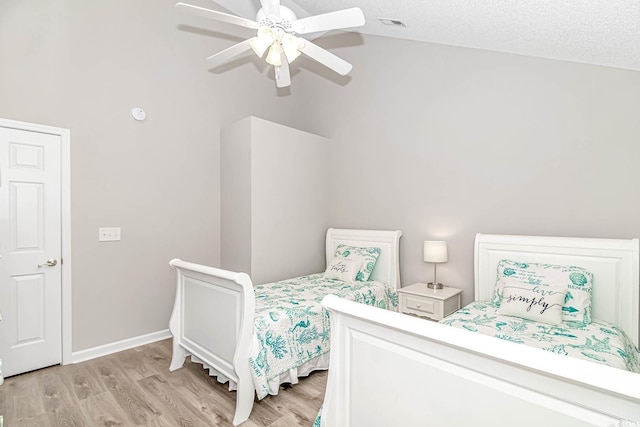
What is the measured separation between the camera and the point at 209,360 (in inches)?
94.7

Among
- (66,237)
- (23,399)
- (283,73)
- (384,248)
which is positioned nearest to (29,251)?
(66,237)

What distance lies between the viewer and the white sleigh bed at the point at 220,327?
2059 mm

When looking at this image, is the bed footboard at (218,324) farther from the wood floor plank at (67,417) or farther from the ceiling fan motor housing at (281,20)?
the ceiling fan motor housing at (281,20)

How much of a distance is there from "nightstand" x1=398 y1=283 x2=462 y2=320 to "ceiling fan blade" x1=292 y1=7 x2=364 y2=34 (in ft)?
7.34

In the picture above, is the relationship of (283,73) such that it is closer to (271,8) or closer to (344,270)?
(271,8)

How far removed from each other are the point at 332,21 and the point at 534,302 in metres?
2.26

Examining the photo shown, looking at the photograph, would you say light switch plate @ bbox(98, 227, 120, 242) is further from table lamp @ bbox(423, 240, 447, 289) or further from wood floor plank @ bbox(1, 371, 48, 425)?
table lamp @ bbox(423, 240, 447, 289)

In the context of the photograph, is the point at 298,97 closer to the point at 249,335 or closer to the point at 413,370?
the point at 249,335

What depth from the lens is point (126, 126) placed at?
126 inches

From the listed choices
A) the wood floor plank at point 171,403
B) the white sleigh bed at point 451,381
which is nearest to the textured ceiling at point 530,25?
the white sleigh bed at point 451,381

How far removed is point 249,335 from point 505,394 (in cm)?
147

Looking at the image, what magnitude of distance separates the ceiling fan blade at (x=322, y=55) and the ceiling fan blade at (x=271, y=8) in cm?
30

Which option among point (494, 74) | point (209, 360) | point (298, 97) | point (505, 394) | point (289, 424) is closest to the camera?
point (505, 394)

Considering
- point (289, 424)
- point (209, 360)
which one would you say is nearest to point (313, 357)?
point (289, 424)
